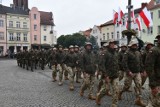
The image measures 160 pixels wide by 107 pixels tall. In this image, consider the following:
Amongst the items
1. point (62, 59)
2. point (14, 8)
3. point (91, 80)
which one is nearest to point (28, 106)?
point (91, 80)

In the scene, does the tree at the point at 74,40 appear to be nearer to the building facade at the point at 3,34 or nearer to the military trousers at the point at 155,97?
the building facade at the point at 3,34

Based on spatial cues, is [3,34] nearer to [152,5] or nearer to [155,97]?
[152,5]

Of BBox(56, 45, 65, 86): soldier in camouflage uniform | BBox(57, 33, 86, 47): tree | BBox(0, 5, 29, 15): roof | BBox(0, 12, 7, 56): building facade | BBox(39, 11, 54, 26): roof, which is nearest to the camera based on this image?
BBox(56, 45, 65, 86): soldier in camouflage uniform

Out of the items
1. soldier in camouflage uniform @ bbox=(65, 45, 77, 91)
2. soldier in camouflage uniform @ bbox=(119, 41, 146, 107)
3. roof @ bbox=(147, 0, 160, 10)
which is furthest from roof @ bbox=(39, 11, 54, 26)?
soldier in camouflage uniform @ bbox=(119, 41, 146, 107)

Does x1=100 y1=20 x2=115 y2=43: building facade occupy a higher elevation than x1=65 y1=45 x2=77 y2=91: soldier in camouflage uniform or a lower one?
higher

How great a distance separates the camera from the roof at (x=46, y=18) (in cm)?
7275

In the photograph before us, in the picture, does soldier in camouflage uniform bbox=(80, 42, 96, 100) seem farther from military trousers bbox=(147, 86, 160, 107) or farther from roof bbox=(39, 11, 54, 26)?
roof bbox=(39, 11, 54, 26)

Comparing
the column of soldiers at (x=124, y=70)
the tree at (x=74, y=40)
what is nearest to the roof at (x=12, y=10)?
the tree at (x=74, y=40)

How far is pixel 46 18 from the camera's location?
244 ft

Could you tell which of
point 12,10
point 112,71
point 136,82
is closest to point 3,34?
point 12,10

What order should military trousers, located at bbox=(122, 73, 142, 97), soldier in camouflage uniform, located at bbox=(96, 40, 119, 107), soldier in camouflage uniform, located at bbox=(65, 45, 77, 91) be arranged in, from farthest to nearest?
soldier in camouflage uniform, located at bbox=(65, 45, 77, 91) < military trousers, located at bbox=(122, 73, 142, 97) < soldier in camouflage uniform, located at bbox=(96, 40, 119, 107)

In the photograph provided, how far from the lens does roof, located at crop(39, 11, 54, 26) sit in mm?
72750

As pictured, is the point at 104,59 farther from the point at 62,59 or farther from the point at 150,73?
the point at 62,59

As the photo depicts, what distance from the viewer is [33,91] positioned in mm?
11766
